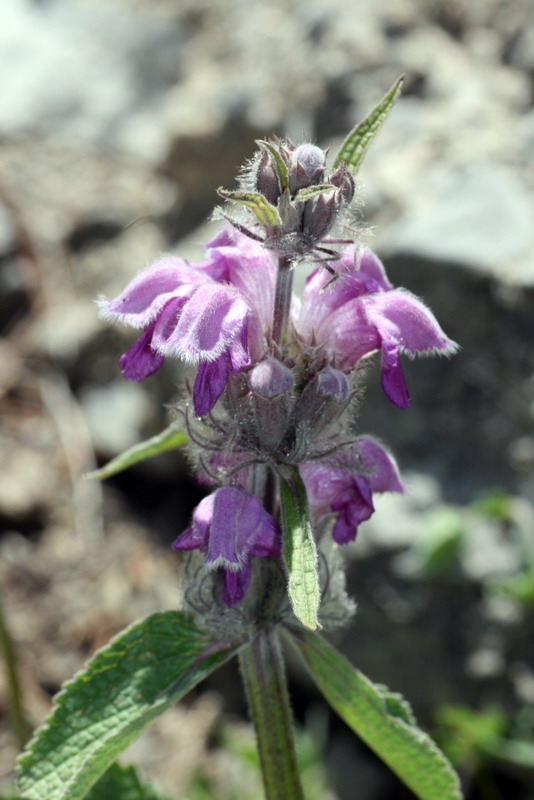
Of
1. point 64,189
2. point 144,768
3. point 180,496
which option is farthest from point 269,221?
point 64,189

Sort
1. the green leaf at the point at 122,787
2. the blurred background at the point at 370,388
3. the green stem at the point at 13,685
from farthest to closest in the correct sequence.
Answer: the blurred background at the point at 370,388
the green stem at the point at 13,685
the green leaf at the point at 122,787

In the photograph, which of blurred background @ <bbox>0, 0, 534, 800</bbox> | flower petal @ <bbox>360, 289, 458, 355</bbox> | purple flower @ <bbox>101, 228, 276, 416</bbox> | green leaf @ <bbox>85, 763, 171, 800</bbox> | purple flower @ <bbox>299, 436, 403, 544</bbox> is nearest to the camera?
purple flower @ <bbox>101, 228, 276, 416</bbox>

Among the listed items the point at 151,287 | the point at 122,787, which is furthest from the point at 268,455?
the point at 122,787

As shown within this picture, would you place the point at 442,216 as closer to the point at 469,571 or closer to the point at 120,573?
the point at 469,571

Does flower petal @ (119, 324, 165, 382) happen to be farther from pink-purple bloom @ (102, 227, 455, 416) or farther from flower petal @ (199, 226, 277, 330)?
flower petal @ (199, 226, 277, 330)

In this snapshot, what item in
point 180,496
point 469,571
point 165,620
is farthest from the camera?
point 180,496

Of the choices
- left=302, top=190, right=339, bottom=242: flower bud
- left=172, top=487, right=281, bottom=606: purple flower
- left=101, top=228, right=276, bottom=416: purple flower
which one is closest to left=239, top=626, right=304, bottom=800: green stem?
left=172, top=487, right=281, bottom=606: purple flower

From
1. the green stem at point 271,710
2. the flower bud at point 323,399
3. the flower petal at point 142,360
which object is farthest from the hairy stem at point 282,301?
the green stem at point 271,710

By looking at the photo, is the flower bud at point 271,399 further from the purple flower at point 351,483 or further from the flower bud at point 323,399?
the purple flower at point 351,483
